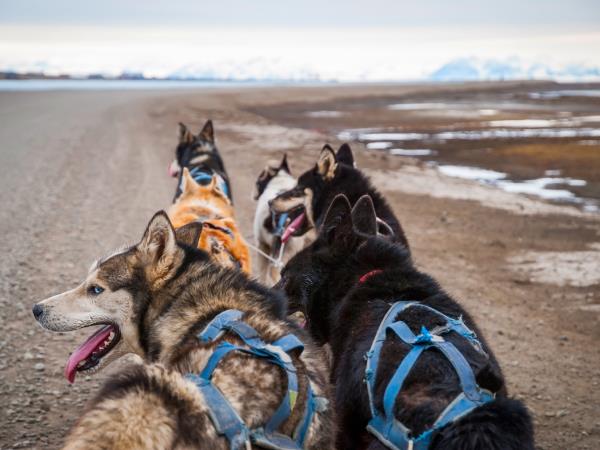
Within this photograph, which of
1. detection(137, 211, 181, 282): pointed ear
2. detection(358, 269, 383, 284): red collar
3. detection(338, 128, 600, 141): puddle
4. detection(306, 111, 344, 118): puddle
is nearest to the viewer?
detection(137, 211, 181, 282): pointed ear

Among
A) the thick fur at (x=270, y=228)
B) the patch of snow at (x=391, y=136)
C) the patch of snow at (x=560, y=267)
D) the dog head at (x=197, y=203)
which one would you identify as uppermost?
the dog head at (x=197, y=203)

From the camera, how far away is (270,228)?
6.66 meters

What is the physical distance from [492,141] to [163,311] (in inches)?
830

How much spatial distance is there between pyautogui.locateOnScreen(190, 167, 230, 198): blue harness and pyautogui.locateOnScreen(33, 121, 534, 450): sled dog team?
8.88 ft

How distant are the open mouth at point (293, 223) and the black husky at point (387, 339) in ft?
6.52

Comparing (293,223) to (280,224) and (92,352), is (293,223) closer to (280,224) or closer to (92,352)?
(280,224)

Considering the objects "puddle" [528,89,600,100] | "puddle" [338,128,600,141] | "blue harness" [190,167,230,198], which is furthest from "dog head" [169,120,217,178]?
"puddle" [528,89,600,100]

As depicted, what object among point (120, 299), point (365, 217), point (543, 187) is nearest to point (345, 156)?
point (365, 217)

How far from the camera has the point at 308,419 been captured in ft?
7.50

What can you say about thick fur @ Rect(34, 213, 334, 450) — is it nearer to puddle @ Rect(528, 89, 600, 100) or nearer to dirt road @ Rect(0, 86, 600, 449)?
dirt road @ Rect(0, 86, 600, 449)

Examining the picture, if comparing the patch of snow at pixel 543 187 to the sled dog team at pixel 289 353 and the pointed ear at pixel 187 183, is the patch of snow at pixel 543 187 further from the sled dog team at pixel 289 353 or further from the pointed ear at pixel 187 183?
the sled dog team at pixel 289 353

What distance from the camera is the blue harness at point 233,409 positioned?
2.01m

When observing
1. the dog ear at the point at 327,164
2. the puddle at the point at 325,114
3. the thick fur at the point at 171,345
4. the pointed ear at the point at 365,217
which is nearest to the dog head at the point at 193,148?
the dog ear at the point at 327,164

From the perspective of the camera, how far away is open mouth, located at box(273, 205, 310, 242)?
19.7 feet
